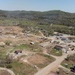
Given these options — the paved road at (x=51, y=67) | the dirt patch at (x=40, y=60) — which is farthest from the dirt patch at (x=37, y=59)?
the paved road at (x=51, y=67)

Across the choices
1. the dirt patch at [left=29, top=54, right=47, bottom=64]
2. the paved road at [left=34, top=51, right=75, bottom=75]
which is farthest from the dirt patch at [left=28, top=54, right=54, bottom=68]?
the paved road at [left=34, top=51, right=75, bottom=75]

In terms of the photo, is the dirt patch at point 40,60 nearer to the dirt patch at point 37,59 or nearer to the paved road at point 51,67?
the dirt patch at point 37,59

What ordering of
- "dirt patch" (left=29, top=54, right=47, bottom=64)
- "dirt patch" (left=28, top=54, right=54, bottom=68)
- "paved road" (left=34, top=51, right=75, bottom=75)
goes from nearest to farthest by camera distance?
"paved road" (left=34, top=51, right=75, bottom=75), "dirt patch" (left=28, top=54, right=54, bottom=68), "dirt patch" (left=29, top=54, right=47, bottom=64)

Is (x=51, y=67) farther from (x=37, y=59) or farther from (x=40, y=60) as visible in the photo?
(x=37, y=59)

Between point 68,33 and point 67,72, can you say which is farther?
point 68,33

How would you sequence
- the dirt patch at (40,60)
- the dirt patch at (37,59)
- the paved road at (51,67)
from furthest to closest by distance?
the dirt patch at (37,59), the dirt patch at (40,60), the paved road at (51,67)

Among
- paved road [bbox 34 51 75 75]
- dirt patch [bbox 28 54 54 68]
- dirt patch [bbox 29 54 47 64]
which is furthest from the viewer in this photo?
dirt patch [bbox 29 54 47 64]

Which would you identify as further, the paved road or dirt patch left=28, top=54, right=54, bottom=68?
dirt patch left=28, top=54, right=54, bottom=68

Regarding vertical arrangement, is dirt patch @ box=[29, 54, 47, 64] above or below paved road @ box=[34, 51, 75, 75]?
above

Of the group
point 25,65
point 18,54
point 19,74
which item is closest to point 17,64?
point 25,65

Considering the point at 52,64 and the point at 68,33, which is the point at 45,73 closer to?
the point at 52,64

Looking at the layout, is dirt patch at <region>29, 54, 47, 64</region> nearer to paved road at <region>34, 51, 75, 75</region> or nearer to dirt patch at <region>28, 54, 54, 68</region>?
dirt patch at <region>28, 54, 54, 68</region>
